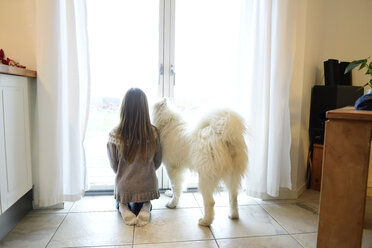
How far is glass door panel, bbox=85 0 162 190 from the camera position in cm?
209

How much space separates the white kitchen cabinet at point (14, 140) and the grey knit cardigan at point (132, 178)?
0.57m

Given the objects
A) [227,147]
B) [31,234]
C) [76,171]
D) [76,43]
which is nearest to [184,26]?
[76,43]

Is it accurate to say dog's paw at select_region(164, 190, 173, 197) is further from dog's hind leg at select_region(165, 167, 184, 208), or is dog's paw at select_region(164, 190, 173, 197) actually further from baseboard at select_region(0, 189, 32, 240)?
baseboard at select_region(0, 189, 32, 240)

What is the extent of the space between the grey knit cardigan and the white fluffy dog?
20 centimetres

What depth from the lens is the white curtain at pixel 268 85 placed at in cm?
195

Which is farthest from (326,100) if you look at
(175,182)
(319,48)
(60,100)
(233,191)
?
(60,100)

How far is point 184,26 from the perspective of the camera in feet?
7.29

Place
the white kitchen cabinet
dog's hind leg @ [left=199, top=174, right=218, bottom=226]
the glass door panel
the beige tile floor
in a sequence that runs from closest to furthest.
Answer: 1. the white kitchen cabinet
2. the beige tile floor
3. dog's hind leg @ [left=199, top=174, right=218, bottom=226]
4. the glass door panel

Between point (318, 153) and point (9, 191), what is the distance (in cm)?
253

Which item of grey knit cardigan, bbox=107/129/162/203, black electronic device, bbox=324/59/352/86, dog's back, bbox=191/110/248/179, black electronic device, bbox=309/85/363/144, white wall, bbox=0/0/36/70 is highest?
white wall, bbox=0/0/36/70

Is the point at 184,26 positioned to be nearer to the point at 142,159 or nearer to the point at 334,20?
the point at 142,159

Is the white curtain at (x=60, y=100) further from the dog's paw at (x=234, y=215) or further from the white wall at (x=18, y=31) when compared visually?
the dog's paw at (x=234, y=215)

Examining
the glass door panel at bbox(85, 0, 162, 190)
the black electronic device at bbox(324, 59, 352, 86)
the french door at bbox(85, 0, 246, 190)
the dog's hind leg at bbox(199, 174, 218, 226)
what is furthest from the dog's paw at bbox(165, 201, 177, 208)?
the black electronic device at bbox(324, 59, 352, 86)

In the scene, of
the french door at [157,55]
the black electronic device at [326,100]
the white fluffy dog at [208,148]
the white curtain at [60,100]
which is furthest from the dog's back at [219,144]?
the black electronic device at [326,100]
